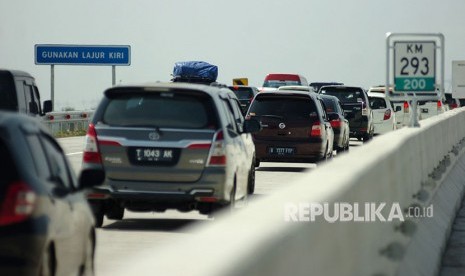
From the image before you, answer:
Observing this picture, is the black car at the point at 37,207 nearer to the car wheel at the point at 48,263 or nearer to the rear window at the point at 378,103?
the car wheel at the point at 48,263

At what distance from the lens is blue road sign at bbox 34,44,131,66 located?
216ft

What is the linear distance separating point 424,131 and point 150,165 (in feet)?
10.2

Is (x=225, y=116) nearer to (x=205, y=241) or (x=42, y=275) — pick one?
(x=42, y=275)

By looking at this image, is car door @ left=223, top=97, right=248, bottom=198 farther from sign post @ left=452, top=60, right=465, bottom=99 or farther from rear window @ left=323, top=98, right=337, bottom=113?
sign post @ left=452, top=60, right=465, bottom=99

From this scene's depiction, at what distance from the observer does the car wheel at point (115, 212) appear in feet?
56.3

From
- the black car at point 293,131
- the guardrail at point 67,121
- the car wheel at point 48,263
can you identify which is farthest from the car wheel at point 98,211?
the guardrail at point 67,121

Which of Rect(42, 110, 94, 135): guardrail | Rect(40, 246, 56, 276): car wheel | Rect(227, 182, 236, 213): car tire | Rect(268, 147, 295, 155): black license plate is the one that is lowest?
Rect(42, 110, 94, 135): guardrail

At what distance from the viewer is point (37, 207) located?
26.9 ft

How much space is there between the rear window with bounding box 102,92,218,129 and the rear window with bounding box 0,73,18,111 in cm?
524

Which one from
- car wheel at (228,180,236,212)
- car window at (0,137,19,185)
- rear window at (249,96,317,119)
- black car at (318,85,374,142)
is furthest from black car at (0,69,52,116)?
black car at (318,85,374,142)

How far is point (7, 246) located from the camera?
7.95 meters

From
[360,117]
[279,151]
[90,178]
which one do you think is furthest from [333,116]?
[90,178]

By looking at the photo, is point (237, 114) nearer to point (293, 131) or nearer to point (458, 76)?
point (293, 131)

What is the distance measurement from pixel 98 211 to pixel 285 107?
48.8 ft
